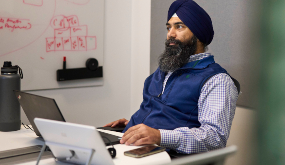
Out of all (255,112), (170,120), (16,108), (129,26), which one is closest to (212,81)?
(170,120)

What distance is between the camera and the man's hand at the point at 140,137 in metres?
1.18

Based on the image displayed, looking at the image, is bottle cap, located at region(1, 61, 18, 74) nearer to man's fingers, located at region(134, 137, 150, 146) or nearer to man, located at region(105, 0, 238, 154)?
man, located at region(105, 0, 238, 154)

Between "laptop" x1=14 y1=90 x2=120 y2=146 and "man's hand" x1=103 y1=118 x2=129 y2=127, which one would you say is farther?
"man's hand" x1=103 y1=118 x2=129 y2=127

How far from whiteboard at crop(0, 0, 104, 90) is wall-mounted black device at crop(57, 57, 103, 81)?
38mm

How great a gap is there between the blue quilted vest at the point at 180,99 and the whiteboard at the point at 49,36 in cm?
95

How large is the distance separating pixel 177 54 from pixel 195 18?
219mm

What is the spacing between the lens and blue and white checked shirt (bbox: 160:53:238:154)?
128 centimetres

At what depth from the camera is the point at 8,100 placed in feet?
4.59

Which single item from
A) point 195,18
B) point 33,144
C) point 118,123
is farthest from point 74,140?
point 195,18

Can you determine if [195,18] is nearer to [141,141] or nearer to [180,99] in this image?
[180,99]

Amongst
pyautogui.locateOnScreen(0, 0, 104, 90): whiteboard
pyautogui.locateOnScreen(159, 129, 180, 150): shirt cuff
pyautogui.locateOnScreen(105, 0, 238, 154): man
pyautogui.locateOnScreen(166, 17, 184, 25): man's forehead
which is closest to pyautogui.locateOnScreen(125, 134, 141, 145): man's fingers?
pyautogui.locateOnScreen(105, 0, 238, 154): man

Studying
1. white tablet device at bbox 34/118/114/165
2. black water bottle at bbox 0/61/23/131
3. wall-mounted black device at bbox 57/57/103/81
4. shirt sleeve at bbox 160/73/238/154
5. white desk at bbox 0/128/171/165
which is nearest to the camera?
white tablet device at bbox 34/118/114/165

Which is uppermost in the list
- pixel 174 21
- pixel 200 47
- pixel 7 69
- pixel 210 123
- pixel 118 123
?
pixel 174 21

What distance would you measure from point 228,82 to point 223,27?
0.59m
